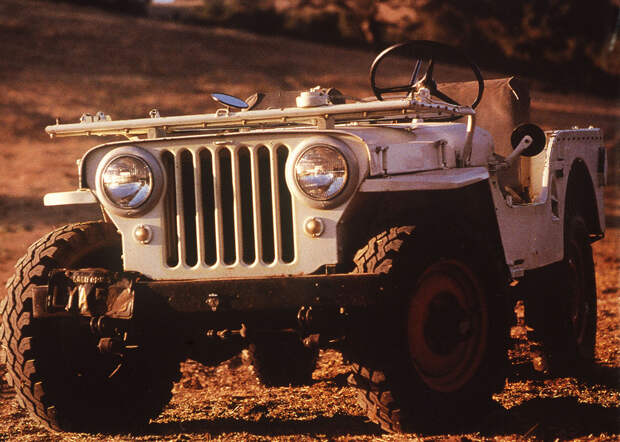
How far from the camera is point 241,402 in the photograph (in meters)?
6.29

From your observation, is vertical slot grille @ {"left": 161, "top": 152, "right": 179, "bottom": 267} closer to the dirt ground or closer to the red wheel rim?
the dirt ground

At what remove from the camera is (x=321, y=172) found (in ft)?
16.0

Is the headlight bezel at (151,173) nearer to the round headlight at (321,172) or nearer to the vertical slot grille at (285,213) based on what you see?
the vertical slot grille at (285,213)

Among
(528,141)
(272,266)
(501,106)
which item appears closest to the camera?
(272,266)

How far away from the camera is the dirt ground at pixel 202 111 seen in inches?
217

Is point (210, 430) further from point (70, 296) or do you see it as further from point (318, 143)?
point (318, 143)

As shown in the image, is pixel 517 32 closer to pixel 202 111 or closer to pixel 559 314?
pixel 202 111

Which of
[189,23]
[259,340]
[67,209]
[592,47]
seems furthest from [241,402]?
A: [189,23]

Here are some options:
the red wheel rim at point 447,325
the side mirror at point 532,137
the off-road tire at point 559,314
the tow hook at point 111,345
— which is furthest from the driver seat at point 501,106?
the tow hook at point 111,345

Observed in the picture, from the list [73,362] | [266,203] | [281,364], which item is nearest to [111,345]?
[73,362]

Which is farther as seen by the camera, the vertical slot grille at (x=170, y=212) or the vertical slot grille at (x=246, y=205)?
the vertical slot grille at (x=170, y=212)

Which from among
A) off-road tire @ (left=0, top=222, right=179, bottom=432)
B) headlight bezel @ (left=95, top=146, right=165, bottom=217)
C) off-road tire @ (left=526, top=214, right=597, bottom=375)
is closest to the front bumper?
off-road tire @ (left=0, top=222, right=179, bottom=432)

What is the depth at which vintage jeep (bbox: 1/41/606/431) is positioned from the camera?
4.80 metres

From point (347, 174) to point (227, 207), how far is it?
642mm
